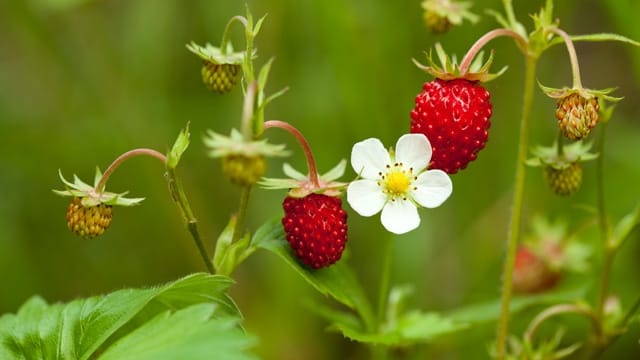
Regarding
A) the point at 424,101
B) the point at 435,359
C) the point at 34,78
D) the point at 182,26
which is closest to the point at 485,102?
the point at 424,101

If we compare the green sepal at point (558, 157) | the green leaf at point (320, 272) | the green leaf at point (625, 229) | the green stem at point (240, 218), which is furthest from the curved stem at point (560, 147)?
the green stem at point (240, 218)

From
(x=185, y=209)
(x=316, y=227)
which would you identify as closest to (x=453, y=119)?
(x=316, y=227)

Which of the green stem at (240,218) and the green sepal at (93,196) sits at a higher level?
the green sepal at (93,196)

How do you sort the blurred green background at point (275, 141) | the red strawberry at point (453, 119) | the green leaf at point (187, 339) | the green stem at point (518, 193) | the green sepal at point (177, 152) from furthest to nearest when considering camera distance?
the blurred green background at point (275, 141), the green stem at point (518, 193), the red strawberry at point (453, 119), the green sepal at point (177, 152), the green leaf at point (187, 339)

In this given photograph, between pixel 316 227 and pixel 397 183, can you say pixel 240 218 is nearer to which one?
pixel 316 227

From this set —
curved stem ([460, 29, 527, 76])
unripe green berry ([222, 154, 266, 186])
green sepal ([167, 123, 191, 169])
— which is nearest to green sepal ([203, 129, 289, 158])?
unripe green berry ([222, 154, 266, 186])

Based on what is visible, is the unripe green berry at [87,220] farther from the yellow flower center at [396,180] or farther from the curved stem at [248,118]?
the yellow flower center at [396,180]

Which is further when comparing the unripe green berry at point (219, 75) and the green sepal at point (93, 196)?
the unripe green berry at point (219, 75)

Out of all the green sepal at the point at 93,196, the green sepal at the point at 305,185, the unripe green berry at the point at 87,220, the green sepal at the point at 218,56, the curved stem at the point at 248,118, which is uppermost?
the green sepal at the point at 218,56

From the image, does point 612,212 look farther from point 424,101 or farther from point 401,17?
point 424,101
